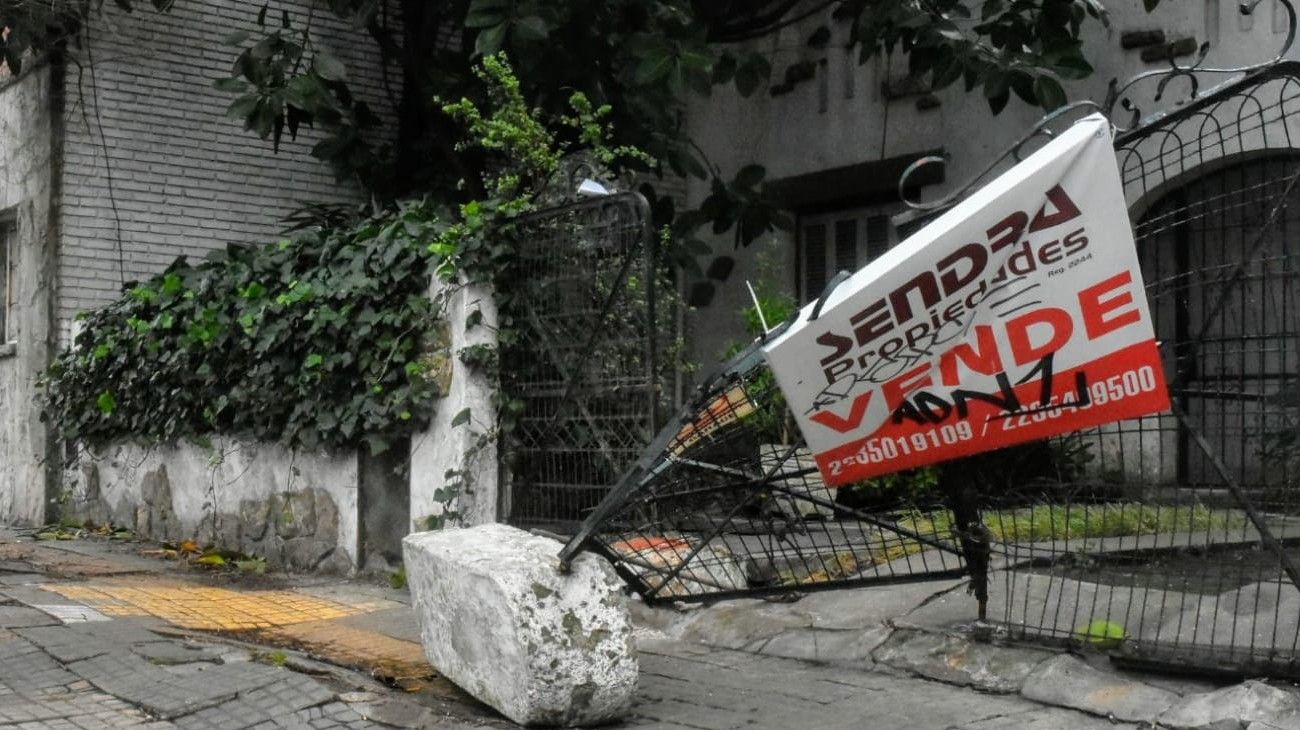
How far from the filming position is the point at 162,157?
11.1 metres

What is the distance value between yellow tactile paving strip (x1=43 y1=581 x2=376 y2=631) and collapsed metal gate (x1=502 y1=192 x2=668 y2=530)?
3.75 feet

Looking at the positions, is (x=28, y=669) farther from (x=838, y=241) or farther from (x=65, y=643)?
(x=838, y=241)

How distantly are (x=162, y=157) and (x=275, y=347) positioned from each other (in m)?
3.82

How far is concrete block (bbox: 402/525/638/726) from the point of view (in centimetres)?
455

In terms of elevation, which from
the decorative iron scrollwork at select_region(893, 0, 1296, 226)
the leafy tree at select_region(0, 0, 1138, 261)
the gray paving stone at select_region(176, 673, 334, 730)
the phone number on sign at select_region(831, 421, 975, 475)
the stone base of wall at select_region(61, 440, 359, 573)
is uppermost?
the leafy tree at select_region(0, 0, 1138, 261)

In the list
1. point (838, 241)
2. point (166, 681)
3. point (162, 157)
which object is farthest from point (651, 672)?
point (162, 157)

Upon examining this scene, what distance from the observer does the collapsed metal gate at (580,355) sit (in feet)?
21.7

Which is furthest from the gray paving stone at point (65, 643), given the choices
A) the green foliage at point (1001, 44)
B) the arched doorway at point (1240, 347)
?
the green foliage at point (1001, 44)

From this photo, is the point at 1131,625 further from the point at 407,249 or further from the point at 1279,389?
the point at 407,249

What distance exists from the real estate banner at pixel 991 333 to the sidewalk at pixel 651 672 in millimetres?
878

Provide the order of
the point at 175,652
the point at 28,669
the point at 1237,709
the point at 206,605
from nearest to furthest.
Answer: the point at 1237,709, the point at 28,669, the point at 175,652, the point at 206,605

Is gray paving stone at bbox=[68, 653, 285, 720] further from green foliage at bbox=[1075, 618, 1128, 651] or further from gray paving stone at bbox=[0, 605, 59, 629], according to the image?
green foliage at bbox=[1075, 618, 1128, 651]

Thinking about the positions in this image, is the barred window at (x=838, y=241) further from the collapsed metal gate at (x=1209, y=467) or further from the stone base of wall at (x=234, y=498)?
the collapsed metal gate at (x=1209, y=467)

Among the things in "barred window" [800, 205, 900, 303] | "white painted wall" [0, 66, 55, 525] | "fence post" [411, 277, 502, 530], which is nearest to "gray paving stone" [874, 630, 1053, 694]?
"fence post" [411, 277, 502, 530]
